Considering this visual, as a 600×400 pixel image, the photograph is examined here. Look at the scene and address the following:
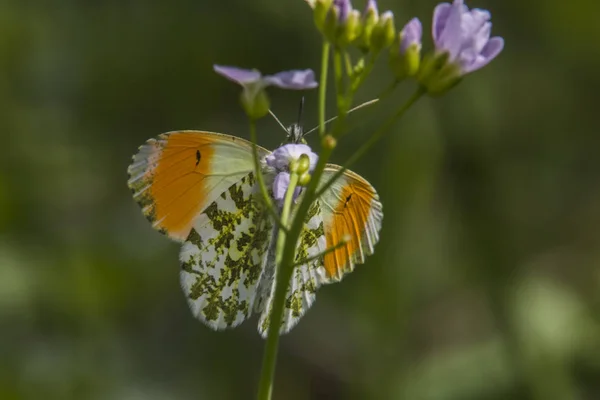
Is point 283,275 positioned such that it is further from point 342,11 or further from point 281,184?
point 342,11

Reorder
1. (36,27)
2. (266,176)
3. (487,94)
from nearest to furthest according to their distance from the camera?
1. (266,176)
2. (487,94)
3. (36,27)

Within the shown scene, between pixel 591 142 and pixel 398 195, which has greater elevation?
pixel 591 142

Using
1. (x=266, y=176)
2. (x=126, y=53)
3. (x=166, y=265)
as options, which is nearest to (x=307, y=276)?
(x=266, y=176)

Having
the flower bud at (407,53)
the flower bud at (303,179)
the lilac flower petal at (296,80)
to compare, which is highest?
the flower bud at (407,53)

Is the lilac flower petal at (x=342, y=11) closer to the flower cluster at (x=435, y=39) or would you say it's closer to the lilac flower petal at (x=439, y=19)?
the flower cluster at (x=435, y=39)

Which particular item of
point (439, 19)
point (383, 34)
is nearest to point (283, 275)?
point (383, 34)

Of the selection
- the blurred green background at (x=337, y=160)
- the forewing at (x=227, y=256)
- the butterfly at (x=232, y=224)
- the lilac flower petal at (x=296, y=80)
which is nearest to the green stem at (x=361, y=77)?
the lilac flower petal at (x=296, y=80)

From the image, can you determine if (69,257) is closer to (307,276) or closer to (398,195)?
(398,195)
